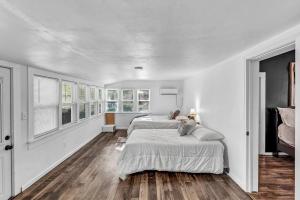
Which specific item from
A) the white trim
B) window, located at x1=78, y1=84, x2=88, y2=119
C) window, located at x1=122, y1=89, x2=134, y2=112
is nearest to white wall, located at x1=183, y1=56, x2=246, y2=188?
the white trim

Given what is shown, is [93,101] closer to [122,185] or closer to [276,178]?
[122,185]

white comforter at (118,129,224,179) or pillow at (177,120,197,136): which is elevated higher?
pillow at (177,120,197,136)

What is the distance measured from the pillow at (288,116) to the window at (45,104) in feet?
17.2

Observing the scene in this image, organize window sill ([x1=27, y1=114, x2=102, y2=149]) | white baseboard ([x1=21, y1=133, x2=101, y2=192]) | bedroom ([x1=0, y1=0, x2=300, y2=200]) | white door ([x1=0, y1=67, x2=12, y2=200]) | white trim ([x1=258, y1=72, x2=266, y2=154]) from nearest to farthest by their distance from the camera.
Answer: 1. bedroom ([x1=0, y1=0, x2=300, y2=200])
2. white door ([x1=0, y1=67, x2=12, y2=200])
3. white baseboard ([x1=21, y1=133, x2=101, y2=192])
4. window sill ([x1=27, y1=114, x2=102, y2=149])
5. white trim ([x1=258, y1=72, x2=266, y2=154])

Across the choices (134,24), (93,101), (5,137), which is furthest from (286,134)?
(93,101)

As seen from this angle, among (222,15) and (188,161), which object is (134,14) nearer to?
(222,15)

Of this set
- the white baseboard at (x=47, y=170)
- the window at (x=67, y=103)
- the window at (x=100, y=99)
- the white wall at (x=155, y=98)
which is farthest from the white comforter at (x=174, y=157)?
the white wall at (x=155, y=98)

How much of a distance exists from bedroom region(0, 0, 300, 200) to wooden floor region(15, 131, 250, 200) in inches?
0.7

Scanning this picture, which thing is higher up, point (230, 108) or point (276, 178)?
point (230, 108)

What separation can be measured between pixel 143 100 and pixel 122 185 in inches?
226

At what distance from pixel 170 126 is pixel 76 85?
10.3 feet

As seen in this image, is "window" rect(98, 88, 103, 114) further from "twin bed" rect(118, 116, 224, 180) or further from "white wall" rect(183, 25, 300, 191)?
"white wall" rect(183, 25, 300, 191)

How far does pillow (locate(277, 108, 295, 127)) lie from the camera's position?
4145mm

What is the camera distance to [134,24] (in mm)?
1622
